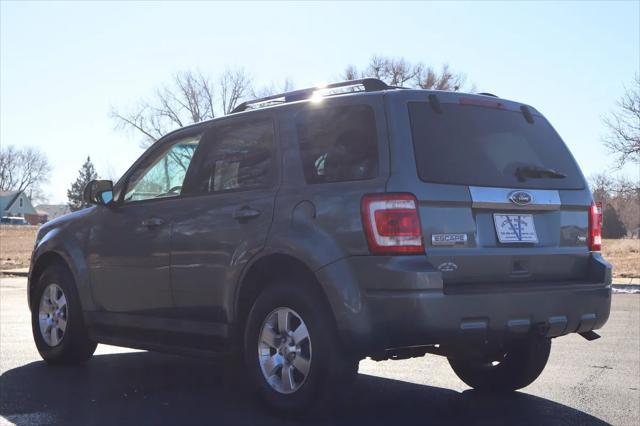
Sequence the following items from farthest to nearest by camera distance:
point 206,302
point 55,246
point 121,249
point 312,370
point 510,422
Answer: point 55,246
point 121,249
point 206,302
point 510,422
point 312,370

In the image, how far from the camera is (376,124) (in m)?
4.72

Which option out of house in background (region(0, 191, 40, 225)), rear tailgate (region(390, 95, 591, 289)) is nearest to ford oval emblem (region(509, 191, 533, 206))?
rear tailgate (region(390, 95, 591, 289))

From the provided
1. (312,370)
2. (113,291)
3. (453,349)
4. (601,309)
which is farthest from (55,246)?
(601,309)

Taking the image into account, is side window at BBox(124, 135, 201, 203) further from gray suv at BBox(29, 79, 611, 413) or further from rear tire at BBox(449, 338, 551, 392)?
rear tire at BBox(449, 338, 551, 392)

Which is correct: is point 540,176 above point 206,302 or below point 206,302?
above

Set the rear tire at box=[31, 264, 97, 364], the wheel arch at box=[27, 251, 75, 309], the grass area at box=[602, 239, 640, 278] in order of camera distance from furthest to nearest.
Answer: the grass area at box=[602, 239, 640, 278]
the wheel arch at box=[27, 251, 75, 309]
the rear tire at box=[31, 264, 97, 364]

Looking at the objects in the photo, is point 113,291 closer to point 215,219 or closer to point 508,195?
point 215,219

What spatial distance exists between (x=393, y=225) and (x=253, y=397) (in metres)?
1.70

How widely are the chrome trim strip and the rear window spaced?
47 millimetres

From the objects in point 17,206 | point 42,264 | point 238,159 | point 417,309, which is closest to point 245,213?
point 238,159

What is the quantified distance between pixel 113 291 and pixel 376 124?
2.70 m

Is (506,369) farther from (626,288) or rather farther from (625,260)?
(625,260)

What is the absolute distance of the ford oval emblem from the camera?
4.86 m

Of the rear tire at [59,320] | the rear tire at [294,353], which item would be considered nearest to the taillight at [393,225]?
the rear tire at [294,353]
